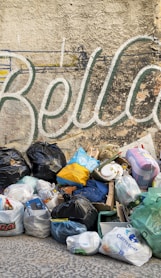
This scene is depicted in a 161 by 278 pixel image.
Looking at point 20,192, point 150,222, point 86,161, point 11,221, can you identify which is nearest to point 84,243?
point 150,222

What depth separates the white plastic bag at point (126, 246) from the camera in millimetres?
3104

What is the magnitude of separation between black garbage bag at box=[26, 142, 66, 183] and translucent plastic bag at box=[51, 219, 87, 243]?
1.08 meters

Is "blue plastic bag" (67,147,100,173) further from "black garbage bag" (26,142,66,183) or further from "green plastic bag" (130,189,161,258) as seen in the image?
"green plastic bag" (130,189,161,258)

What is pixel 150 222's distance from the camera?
128 inches

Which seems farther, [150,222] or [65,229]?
[65,229]

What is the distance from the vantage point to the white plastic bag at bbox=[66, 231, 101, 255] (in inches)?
129

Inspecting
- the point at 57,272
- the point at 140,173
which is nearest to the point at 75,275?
the point at 57,272

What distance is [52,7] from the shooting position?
5324 millimetres

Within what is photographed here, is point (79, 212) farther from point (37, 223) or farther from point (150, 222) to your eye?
point (150, 222)

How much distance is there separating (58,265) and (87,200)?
3.12 feet

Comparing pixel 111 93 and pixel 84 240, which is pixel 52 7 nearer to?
pixel 111 93

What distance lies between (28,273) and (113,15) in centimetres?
369

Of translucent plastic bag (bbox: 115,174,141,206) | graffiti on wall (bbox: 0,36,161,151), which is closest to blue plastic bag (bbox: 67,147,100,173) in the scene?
translucent plastic bag (bbox: 115,174,141,206)

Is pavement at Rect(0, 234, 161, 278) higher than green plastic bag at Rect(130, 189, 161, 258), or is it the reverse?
green plastic bag at Rect(130, 189, 161, 258)
